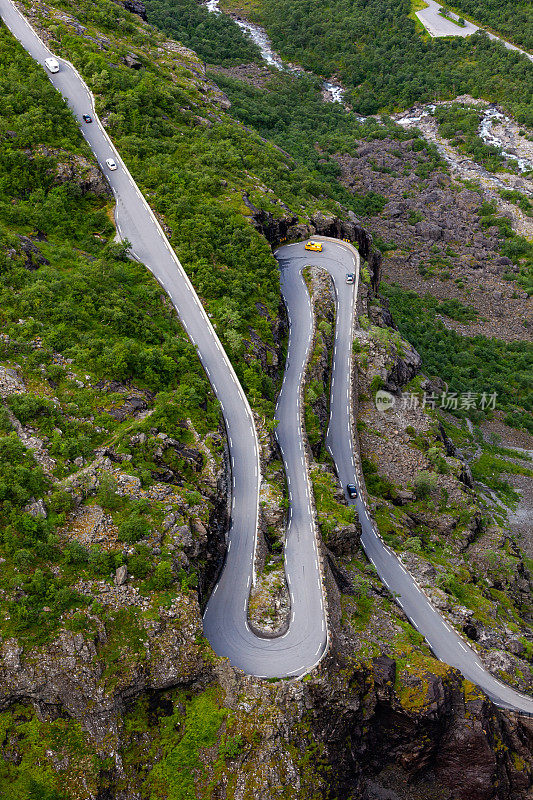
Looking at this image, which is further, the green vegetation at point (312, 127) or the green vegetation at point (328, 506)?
the green vegetation at point (312, 127)

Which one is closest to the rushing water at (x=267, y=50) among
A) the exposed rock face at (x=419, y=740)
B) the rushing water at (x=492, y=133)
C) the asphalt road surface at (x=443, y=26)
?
the asphalt road surface at (x=443, y=26)

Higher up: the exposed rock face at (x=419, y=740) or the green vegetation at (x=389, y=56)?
the green vegetation at (x=389, y=56)

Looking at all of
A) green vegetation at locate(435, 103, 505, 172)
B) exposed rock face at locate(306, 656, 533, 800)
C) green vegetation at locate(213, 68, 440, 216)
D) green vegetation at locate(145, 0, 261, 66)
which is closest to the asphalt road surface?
green vegetation at locate(435, 103, 505, 172)

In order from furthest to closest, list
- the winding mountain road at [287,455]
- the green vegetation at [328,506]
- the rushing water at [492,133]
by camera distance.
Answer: the rushing water at [492,133] → the green vegetation at [328,506] → the winding mountain road at [287,455]

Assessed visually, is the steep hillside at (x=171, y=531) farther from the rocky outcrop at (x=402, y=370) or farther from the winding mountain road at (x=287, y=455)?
the winding mountain road at (x=287, y=455)

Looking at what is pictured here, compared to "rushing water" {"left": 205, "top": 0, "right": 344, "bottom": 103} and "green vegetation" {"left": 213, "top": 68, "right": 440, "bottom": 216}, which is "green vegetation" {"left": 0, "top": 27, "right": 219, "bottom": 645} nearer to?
"green vegetation" {"left": 213, "top": 68, "right": 440, "bottom": 216}

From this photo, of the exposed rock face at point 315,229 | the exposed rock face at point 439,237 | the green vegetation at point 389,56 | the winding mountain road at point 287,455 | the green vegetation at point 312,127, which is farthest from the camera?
the green vegetation at point 389,56

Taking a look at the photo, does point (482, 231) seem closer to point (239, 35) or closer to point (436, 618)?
point (436, 618)

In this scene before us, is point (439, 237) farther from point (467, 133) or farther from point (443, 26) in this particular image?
point (443, 26)
